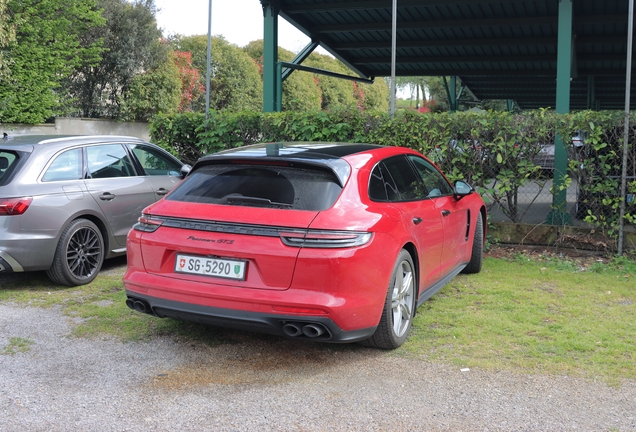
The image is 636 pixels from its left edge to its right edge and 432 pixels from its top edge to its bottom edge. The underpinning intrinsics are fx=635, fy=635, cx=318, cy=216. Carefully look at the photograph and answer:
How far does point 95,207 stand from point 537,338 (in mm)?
4526

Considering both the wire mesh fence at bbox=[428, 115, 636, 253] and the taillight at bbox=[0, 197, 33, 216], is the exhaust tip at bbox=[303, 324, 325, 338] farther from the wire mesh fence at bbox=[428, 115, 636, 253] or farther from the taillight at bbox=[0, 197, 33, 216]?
the wire mesh fence at bbox=[428, 115, 636, 253]

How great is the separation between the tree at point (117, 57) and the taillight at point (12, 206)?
18.1m

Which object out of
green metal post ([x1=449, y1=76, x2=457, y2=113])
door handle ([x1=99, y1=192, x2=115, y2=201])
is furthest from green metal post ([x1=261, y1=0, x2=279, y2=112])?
green metal post ([x1=449, y1=76, x2=457, y2=113])

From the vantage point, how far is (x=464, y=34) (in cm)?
1526

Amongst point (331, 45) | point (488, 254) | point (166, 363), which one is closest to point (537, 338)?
point (166, 363)

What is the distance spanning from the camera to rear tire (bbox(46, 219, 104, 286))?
6.26m

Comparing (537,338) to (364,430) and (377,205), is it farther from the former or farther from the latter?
(364,430)

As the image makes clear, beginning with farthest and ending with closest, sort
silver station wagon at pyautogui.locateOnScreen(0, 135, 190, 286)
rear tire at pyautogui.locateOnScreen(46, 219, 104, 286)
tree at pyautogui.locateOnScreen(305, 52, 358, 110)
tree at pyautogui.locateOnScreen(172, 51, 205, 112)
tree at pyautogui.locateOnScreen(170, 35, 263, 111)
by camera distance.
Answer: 1. tree at pyautogui.locateOnScreen(305, 52, 358, 110)
2. tree at pyautogui.locateOnScreen(170, 35, 263, 111)
3. tree at pyautogui.locateOnScreen(172, 51, 205, 112)
4. rear tire at pyautogui.locateOnScreen(46, 219, 104, 286)
5. silver station wagon at pyautogui.locateOnScreen(0, 135, 190, 286)

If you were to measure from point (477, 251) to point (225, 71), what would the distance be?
24258mm

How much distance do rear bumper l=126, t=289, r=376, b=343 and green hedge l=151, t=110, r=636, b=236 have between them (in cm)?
465

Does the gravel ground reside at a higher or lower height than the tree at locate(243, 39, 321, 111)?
A: lower

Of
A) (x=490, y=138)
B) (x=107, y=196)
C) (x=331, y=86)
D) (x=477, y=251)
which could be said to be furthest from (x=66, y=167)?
(x=331, y=86)

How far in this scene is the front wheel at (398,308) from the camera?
4402 millimetres

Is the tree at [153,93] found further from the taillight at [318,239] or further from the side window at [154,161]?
the taillight at [318,239]
